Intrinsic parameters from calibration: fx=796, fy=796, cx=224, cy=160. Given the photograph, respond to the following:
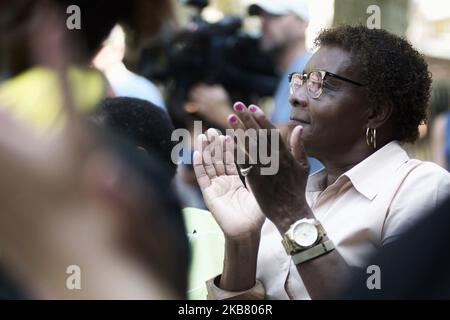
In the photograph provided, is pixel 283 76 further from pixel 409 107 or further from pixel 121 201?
pixel 121 201

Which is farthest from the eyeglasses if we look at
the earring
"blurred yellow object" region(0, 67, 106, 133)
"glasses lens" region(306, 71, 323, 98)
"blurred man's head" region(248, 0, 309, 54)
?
"blurred yellow object" region(0, 67, 106, 133)

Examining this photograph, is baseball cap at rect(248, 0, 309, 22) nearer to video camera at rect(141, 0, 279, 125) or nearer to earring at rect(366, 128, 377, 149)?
video camera at rect(141, 0, 279, 125)

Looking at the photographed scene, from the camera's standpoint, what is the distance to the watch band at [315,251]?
1.96 metres

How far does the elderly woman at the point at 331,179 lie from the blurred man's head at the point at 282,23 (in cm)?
104

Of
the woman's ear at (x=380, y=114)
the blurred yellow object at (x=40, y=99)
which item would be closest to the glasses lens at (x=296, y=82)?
the woman's ear at (x=380, y=114)

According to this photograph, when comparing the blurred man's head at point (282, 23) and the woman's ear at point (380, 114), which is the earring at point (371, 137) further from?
the blurred man's head at point (282, 23)

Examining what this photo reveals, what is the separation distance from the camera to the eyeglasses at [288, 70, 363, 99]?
2.35 metres

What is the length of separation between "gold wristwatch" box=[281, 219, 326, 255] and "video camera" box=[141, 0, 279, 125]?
1.64 m

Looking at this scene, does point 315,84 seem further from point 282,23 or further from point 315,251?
point 282,23

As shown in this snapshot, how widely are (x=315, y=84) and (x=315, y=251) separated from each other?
61 centimetres

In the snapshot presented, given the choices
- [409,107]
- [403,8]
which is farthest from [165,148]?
[403,8]

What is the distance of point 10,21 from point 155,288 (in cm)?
41

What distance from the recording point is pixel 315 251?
196 cm
